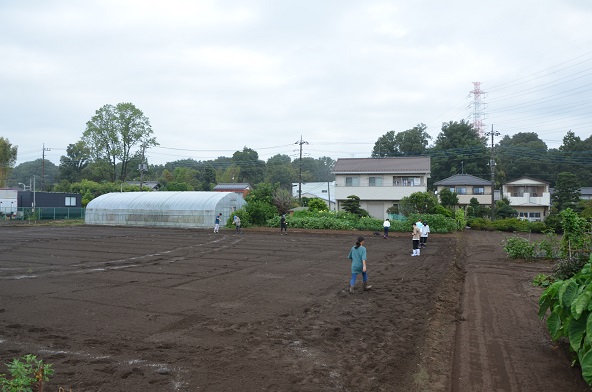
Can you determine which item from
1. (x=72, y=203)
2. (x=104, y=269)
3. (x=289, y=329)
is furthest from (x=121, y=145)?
(x=289, y=329)

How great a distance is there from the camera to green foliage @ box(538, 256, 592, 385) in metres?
4.58

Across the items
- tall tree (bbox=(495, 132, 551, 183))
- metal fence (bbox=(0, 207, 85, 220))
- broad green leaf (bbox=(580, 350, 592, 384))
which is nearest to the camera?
broad green leaf (bbox=(580, 350, 592, 384))

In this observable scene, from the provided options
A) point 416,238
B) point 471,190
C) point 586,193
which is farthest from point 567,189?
point 416,238

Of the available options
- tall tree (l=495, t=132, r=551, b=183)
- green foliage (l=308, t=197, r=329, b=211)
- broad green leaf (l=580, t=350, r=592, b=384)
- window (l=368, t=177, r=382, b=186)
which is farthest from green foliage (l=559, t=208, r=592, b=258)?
tall tree (l=495, t=132, r=551, b=183)

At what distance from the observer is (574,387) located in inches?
207

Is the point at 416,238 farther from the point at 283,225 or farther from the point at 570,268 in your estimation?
the point at 283,225

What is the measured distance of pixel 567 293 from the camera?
534 centimetres

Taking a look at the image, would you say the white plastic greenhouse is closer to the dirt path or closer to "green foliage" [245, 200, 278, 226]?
"green foliage" [245, 200, 278, 226]

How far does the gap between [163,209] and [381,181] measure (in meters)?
21.0

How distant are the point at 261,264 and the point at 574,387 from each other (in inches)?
473

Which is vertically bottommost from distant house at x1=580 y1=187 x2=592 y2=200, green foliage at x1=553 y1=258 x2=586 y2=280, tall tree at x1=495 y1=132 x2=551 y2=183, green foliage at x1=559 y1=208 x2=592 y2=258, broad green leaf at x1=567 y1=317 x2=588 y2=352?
broad green leaf at x1=567 y1=317 x2=588 y2=352

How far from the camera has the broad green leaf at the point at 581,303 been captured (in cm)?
477

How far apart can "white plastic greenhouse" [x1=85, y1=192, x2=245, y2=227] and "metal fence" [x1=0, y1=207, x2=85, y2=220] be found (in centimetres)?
901

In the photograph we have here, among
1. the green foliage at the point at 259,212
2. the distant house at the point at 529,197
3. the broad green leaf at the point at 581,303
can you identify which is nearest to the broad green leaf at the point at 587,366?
the broad green leaf at the point at 581,303
